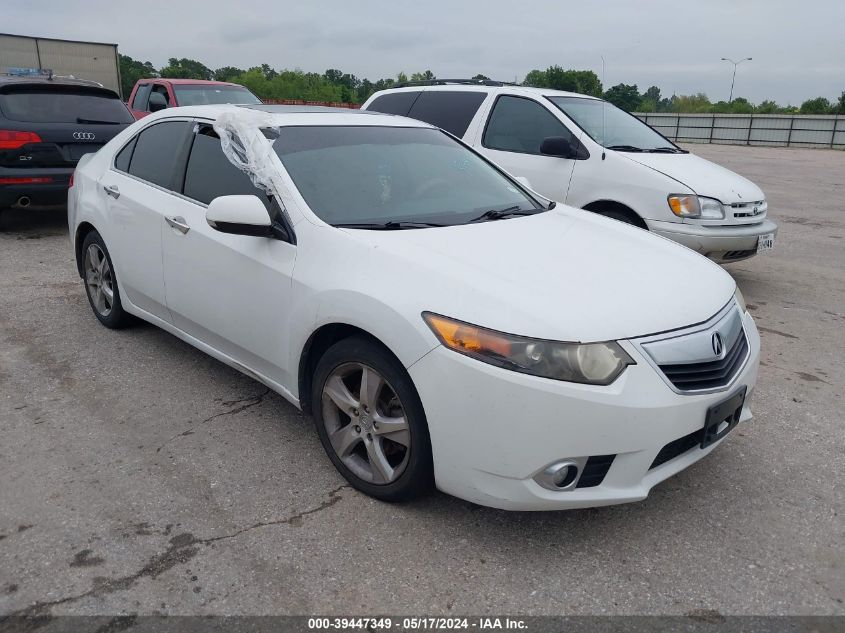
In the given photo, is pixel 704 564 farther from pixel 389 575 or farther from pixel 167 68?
pixel 167 68

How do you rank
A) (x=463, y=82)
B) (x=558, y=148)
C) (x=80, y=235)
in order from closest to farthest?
(x=80, y=235), (x=558, y=148), (x=463, y=82)

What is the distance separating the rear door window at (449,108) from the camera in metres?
7.02

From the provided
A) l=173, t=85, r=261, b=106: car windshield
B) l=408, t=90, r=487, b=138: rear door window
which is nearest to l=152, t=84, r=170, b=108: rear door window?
l=173, t=85, r=261, b=106: car windshield

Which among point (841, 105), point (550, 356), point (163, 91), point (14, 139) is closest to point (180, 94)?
point (163, 91)

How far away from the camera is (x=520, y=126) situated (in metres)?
6.74

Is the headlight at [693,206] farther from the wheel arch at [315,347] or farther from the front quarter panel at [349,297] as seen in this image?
the wheel arch at [315,347]

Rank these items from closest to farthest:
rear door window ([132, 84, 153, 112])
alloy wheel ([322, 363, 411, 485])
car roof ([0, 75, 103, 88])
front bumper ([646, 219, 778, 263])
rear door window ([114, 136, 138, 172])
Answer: alloy wheel ([322, 363, 411, 485]), rear door window ([114, 136, 138, 172]), front bumper ([646, 219, 778, 263]), car roof ([0, 75, 103, 88]), rear door window ([132, 84, 153, 112])

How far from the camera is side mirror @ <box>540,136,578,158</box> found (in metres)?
6.22

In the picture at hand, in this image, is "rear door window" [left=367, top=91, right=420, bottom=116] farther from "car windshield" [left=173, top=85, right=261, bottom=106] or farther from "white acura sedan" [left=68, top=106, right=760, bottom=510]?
"car windshield" [left=173, top=85, right=261, bottom=106]

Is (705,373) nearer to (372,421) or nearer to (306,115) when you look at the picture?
(372,421)

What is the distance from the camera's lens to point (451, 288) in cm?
258

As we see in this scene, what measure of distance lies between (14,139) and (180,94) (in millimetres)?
4534

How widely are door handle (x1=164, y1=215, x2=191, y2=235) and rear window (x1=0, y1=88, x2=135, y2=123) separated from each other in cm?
492

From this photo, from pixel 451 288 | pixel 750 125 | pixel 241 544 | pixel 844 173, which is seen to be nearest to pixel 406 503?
pixel 241 544
